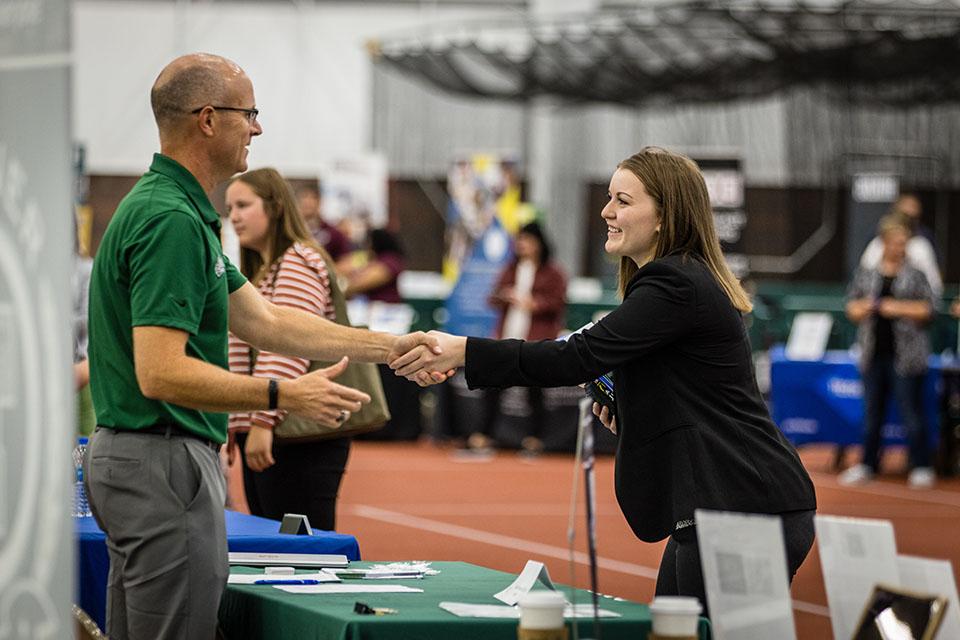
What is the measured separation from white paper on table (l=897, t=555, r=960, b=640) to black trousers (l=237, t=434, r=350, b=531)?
2198mm

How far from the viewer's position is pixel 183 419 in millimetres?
2748

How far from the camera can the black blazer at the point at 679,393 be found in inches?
Answer: 119

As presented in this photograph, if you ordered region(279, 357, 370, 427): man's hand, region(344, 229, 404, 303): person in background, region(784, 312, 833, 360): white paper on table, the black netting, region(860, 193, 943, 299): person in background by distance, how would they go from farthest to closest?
region(344, 229, 404, 303): person in background, region(784, 312, 833, 360): white paper on table, region(860, 193, 943, 299): person in background, the black netting, region(279, 357, 370, 427): man's hand

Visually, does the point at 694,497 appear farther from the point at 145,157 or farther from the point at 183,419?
the point at 145,157

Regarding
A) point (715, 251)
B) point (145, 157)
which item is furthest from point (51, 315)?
point (145, 157)

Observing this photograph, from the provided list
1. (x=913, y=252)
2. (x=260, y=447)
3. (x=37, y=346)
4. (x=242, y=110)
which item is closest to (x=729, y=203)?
(x=913, y=252)

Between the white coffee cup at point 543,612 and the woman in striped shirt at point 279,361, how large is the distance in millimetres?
1936

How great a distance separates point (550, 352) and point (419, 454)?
9.42 metres

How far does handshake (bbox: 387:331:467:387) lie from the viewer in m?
3.33

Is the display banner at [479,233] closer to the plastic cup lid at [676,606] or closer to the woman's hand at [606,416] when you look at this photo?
the woman's hand at [606,416]

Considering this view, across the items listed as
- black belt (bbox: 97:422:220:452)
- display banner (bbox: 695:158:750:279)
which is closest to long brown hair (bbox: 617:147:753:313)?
black belt (bbox: 97:422:220:452)

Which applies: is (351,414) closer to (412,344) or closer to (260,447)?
(260,447)

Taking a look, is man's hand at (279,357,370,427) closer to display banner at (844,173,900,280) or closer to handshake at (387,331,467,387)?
handshake at (387,331,467,387)

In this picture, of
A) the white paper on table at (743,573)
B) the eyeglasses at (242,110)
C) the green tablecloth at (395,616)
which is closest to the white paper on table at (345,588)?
the green tablecloth at (395,616)
